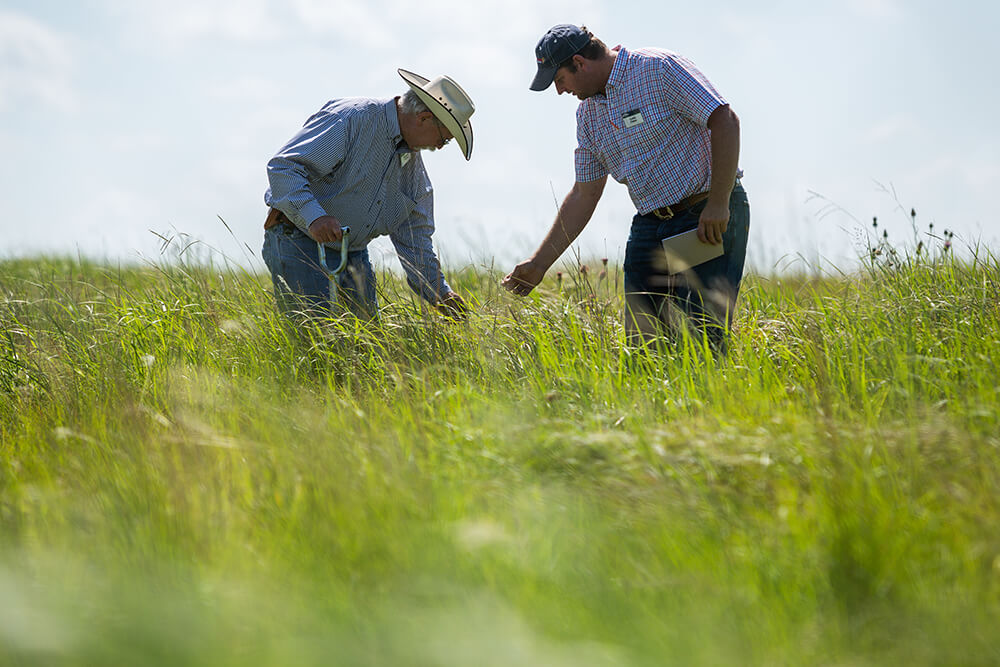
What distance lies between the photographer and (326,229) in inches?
146

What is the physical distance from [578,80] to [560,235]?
0.84 metres

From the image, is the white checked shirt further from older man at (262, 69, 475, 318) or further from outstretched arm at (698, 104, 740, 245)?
older man at (262, 69, 475, 318)

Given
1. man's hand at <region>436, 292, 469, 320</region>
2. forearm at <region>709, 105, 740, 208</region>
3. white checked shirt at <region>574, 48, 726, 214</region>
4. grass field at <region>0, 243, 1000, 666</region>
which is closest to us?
grass field at <region>0, 243, 1000, 666</region>

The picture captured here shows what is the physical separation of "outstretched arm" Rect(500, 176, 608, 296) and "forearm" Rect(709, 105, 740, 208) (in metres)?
0.83

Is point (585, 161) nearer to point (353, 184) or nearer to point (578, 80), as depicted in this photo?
point (578, 80)

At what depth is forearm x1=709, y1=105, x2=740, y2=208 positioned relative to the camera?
3.46m

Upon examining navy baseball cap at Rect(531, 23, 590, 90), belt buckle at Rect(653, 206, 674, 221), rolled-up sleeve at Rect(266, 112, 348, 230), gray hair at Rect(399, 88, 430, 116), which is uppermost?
navy baseball cap at Rect(531, 23, 590, 90)

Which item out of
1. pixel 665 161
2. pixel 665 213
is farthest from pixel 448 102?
pixel 665 213

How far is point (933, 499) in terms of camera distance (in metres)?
1.80

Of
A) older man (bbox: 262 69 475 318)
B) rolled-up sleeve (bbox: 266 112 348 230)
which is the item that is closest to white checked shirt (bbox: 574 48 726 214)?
older man (bbox: 262 69 475 318)

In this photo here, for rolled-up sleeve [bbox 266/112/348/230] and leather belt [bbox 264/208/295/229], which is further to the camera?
leather belt [bbox 264/208/295/229]

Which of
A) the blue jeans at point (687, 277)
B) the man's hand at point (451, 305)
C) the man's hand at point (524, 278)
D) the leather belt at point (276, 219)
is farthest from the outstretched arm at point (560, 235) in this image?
the leather belt at point (276, 219)

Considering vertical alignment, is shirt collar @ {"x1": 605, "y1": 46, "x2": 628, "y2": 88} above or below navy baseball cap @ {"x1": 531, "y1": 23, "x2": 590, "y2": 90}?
below

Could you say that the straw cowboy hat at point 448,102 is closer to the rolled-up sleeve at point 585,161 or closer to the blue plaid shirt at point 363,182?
the blue plaid shirt at point 363,182
